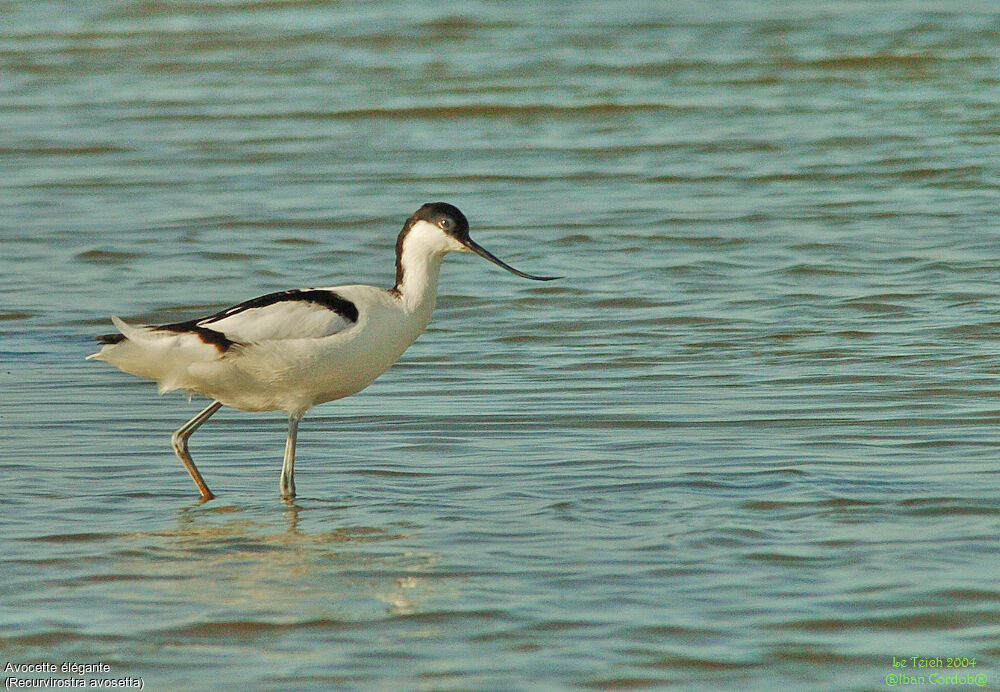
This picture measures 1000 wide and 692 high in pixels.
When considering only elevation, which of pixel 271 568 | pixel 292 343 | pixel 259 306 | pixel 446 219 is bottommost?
pixel 271 568

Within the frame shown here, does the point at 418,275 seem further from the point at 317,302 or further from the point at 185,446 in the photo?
the point at 185,446

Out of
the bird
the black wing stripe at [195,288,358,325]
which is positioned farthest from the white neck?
the black wing stripe at [195,288,358,325]

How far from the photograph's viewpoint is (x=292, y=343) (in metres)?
6.36

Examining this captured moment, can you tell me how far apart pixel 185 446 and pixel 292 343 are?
61 centimetres

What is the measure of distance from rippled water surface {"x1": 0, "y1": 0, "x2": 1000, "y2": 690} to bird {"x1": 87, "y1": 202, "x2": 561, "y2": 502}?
1.06 feet

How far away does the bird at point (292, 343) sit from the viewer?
6.35m

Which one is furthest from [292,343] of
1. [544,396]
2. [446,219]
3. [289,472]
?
Result: [544,396]

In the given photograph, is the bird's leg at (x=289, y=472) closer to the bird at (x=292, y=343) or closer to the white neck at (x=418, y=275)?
the bird at (x=292, y=343)

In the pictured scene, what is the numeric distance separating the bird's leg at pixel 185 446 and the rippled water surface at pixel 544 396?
0.10m

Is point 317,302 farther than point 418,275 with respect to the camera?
No

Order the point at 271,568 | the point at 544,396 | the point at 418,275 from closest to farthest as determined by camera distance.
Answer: the point at 271,568, the point at 418,275, the point at 544,396

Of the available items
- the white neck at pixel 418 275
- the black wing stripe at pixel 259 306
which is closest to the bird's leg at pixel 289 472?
the black wing stripe at pixel 259 306

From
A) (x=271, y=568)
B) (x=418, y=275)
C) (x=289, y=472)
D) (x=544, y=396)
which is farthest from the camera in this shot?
(x=544, y=396)

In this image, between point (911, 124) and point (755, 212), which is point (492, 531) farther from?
point (911, 124)
